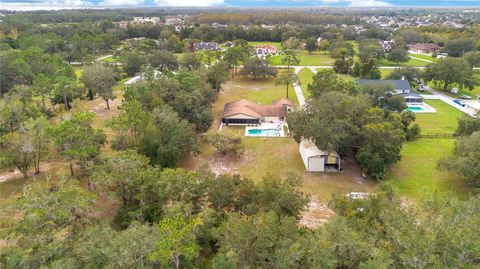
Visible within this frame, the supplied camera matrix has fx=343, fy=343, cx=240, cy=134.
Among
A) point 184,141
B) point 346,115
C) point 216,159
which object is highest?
point 346,115

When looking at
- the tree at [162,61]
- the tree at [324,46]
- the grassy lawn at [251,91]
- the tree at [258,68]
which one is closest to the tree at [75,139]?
the grassy lawn at [251,91]

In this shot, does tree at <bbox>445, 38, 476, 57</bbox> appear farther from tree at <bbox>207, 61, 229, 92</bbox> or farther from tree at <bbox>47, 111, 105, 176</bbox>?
tree at <bbox>47, 111, 105, 176</bbox>

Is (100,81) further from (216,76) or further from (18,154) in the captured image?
(18,154)

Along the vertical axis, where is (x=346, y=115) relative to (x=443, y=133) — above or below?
above

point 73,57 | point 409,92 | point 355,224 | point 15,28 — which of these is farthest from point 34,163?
point 15,28

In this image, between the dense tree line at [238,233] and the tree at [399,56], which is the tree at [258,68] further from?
the dense tree line at [238,233]

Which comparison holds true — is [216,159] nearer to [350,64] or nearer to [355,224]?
[355,224]

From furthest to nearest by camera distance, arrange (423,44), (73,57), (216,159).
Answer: (423,44), (73,57), (216,159)
